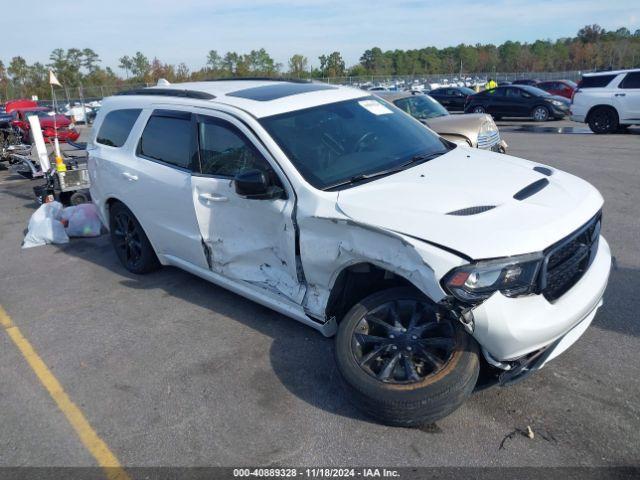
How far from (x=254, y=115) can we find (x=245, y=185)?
69 centimetres

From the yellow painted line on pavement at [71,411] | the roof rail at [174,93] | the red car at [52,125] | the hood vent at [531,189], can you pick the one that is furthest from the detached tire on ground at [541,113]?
the yellow painted line on pavement at [71,411]

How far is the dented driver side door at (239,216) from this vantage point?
12.6ft

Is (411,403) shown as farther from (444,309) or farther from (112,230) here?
(112,230)

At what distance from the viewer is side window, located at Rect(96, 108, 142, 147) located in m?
5.52

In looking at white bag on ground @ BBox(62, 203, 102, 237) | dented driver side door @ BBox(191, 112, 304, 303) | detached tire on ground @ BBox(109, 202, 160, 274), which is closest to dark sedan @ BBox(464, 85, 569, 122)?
white bag on ground @ BBox(62, 203, 102, 237)

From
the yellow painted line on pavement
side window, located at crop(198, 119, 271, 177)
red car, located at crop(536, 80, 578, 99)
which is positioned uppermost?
side window, located at crop(198, 119, 271, 177)

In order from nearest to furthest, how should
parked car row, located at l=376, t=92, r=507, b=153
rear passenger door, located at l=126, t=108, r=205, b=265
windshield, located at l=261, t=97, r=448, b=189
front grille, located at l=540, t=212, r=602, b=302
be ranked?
1. front grille, located at l=540, t=212, r=602, b=302
2. windshield, located at l=261, t=97, r=448, b=189
3. rear passenger door, located at l=126, t=108, r=205, b=265
4. parked car row, located at l=376, t=92, r=507, b=153

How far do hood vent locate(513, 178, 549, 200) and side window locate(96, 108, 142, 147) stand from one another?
3.63m

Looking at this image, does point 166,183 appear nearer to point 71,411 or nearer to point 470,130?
point 71,411

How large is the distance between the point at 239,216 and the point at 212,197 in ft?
1.12

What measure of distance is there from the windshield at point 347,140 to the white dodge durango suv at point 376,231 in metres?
0.01

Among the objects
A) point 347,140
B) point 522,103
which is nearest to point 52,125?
point 522,103

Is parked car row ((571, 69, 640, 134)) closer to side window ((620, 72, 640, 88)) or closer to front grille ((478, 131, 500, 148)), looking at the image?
side window ((620, 72, 640, 88))

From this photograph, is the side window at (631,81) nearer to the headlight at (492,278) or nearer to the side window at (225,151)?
the side window at (225,151)
